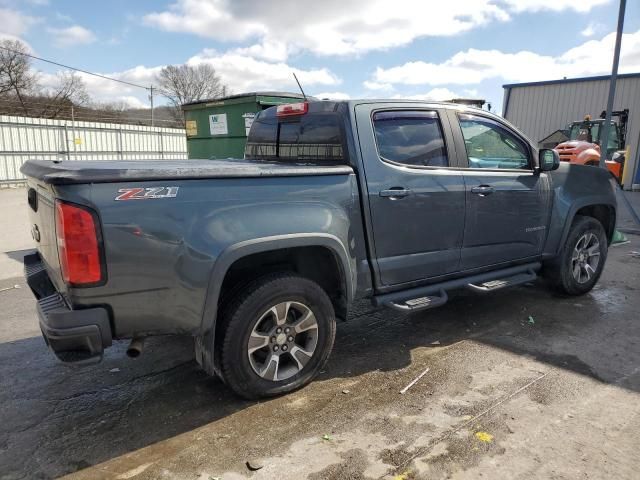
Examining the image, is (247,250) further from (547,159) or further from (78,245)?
(547,159)

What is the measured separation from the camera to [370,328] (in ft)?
14.8

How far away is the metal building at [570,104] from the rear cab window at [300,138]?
1689cm

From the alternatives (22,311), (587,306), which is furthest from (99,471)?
(587,306)

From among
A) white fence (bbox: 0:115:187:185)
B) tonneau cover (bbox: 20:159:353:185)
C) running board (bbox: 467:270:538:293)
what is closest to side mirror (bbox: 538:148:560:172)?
running board (bbox: 467:270:538:293)

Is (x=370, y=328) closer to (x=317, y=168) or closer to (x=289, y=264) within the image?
(x=289, y=264)

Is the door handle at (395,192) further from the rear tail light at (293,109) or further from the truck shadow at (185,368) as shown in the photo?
the truck shadow at (185,368)

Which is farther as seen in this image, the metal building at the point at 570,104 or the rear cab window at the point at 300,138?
the metal building at the point at 570,104

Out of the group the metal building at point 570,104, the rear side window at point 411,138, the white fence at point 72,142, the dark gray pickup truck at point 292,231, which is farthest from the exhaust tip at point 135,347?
the metal building at point 570,104

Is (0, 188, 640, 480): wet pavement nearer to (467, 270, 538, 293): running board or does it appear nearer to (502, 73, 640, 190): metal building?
(467, 270, 538, 293): running board

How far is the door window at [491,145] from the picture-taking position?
13.7 ft

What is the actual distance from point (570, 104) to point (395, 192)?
788 inches

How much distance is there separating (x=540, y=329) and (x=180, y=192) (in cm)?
351

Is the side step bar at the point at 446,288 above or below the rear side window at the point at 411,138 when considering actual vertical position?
below

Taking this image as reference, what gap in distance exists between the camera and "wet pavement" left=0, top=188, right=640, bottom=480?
8.41 feet
